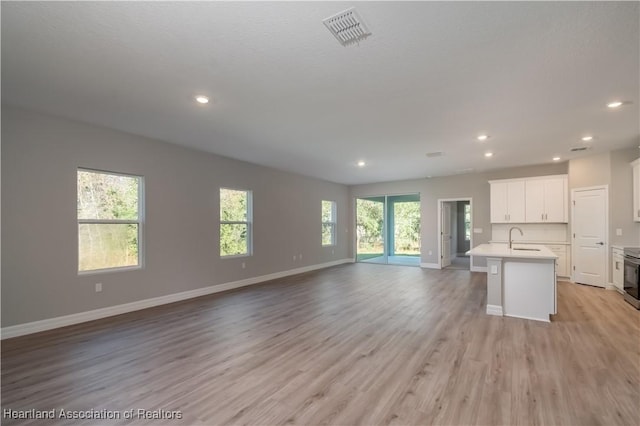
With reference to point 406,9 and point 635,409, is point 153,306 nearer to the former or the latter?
point 406,9

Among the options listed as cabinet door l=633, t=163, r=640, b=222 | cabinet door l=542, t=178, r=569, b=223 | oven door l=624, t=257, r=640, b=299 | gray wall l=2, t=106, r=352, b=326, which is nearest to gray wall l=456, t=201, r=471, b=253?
cabinet door l=542, t=178, r=569, b=223

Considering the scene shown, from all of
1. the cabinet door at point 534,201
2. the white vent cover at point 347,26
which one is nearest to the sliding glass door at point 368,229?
the cabinet door at point 534,201

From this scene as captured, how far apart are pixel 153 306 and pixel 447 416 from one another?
4530 mm

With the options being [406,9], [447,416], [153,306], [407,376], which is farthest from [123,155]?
[447,416]

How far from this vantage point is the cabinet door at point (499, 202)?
24.6ft

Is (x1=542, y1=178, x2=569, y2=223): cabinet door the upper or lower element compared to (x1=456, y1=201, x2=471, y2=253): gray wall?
upper

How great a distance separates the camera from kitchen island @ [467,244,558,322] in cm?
409

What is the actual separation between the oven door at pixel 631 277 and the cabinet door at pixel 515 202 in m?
2.35

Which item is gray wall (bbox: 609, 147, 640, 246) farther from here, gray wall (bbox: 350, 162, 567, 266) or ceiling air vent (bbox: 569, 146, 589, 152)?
gray wall (bbox: 350, 162, 567, 266)

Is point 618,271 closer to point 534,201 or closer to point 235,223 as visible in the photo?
point 534,201

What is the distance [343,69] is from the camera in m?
2.70

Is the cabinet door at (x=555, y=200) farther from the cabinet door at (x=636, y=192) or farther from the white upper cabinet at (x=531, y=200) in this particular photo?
the cabinet door at (x=636, y=192)

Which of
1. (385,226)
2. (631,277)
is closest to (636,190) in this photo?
(631,277)

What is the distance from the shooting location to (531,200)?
716 cm
